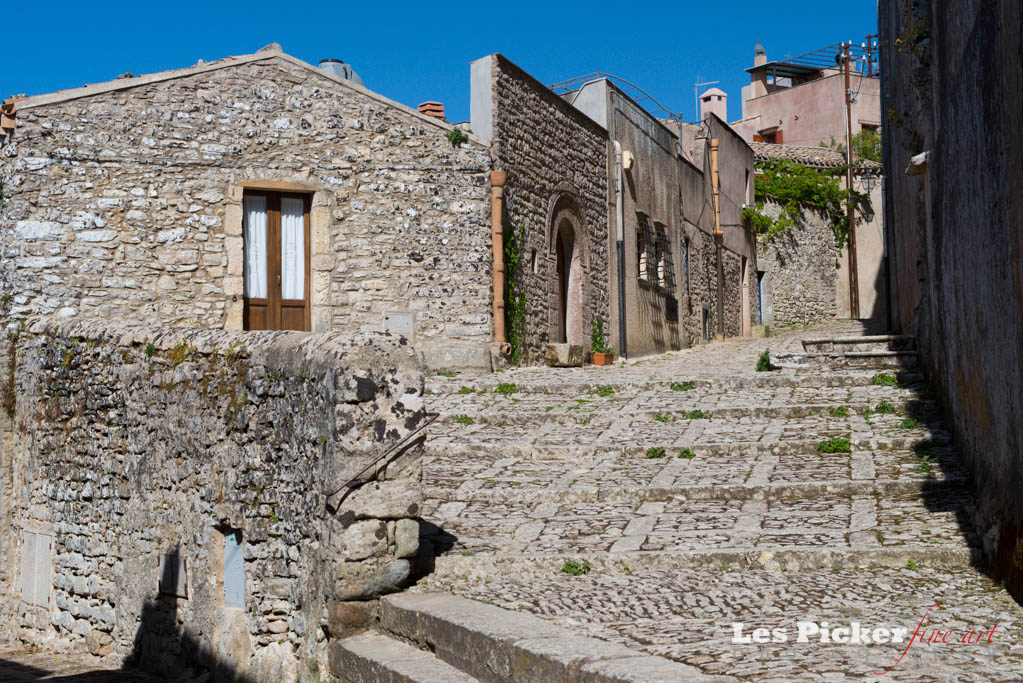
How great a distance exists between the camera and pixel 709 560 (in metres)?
5.56

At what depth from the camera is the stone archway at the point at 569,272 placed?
53.6 feet

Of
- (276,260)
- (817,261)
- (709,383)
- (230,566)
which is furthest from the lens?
(817,261)

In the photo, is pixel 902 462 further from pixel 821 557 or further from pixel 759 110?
pixel 759 110

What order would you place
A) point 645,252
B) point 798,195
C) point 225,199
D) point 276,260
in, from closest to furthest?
point 225,199 → point 276,260 → point 645,252 → point 798,195

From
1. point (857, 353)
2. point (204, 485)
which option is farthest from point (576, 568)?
point (857, 353)

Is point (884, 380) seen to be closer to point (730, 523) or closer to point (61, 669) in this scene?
point (730, 523)

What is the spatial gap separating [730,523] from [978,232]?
2.14 meters

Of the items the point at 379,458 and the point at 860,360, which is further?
the point at 860,360

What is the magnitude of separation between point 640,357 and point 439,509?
12.0 m

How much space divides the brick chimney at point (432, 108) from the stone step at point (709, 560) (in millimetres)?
10237

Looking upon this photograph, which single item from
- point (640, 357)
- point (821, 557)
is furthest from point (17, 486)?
point (640, 357)

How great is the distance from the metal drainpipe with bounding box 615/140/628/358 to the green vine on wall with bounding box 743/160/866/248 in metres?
10.2

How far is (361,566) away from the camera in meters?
5.47

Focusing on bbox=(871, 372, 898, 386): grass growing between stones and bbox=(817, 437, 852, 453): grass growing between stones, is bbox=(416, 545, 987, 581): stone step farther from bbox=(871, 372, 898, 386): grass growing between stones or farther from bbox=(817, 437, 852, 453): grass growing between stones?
bbox=(871, 372, 898, 386): grass growing between stones
